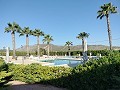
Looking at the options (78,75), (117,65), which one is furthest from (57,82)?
(117,65)

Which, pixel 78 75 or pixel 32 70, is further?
pixel 32 70

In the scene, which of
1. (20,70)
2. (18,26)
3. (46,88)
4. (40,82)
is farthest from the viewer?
(18,26)

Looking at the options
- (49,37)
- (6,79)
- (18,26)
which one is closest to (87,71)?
(6,79)

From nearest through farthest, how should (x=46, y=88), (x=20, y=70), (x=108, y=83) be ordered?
(x=108, y=83)
(x=46, y=88)
(x=20, y=70)

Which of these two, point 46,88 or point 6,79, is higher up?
point 6,79

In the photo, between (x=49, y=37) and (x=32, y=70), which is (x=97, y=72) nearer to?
(x=32, y=70)

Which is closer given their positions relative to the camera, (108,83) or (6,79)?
(6,79)

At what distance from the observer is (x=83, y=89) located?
867 cm

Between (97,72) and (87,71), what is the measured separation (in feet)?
1.57

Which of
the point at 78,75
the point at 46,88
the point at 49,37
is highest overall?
the point at 49,37

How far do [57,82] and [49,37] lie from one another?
59.7 meters

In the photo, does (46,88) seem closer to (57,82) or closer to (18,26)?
(57,82)

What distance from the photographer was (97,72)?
8.23 meters

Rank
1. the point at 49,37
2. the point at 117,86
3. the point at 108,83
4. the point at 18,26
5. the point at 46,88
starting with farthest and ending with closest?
the point at 49,37 < the point at 18,26 < the point at 46,88 < the point at 108,83 < the point at 117,86
